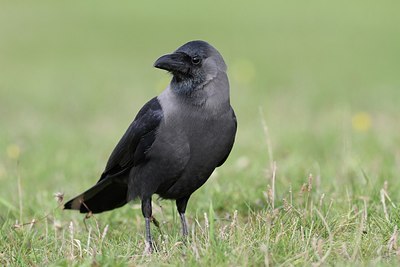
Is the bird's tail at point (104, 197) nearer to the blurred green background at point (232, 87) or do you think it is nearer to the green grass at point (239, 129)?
the green grass at point (239, 129)

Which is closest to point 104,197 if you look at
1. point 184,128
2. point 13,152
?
point 184,128

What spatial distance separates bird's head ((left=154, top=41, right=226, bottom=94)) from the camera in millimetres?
4605

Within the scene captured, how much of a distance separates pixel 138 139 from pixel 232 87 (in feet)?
24.1

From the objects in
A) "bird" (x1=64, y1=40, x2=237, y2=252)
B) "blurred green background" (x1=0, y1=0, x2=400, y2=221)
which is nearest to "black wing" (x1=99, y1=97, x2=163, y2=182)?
"bird" (x1=64, y1=40, x2=237, y2=252)

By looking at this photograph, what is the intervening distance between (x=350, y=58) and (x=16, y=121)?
8.36 metres

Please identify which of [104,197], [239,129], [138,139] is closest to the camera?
[138,139]

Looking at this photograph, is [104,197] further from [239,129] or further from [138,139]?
[239,129]

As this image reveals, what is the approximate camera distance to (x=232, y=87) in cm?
1202

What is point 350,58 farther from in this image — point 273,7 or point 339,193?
point 339,193

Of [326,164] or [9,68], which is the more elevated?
[9,68]

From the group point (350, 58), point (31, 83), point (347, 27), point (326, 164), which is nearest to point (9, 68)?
point (31, 83)

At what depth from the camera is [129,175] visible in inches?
198

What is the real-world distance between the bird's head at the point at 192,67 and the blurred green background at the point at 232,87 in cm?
92

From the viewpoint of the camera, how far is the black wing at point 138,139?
467cm
